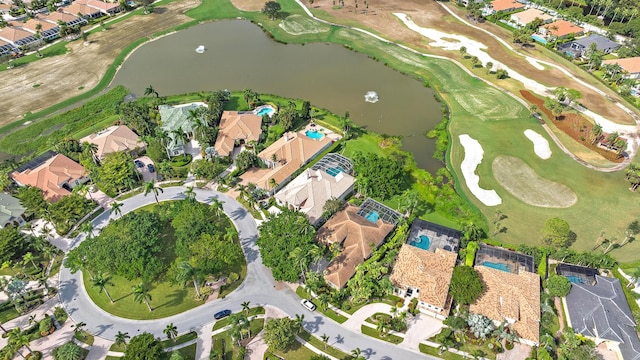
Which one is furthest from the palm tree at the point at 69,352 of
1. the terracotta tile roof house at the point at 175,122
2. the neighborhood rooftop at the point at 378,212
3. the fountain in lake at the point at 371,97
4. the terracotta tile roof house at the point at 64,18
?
the terracotta tile roof house at the point at 64,18

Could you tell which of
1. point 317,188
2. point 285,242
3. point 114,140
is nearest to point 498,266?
point 317,188

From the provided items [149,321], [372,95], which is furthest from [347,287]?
[372,95]

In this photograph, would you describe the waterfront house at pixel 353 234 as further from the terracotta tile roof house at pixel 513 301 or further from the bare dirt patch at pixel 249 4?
the bare dirt patch at pixel 249 4

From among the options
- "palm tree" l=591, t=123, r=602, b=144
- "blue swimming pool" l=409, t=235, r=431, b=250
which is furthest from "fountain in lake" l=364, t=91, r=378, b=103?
"palm tree" l=591, t=123, r=602, b=144

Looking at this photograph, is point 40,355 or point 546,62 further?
point 546,62

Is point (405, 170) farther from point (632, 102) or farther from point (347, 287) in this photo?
point (632, 102)

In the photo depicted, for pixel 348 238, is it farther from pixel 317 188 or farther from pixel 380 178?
pixel 380 178

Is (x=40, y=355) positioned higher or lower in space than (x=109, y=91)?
lower
